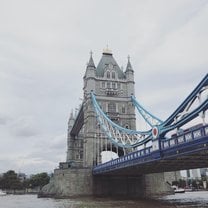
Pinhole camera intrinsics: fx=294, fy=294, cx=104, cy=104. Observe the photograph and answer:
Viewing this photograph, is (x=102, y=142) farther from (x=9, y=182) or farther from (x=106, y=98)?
(x=9, y=182)

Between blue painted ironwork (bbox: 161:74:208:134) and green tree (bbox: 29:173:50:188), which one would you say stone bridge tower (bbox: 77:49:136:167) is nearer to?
green tree (bbox: 29:173:50:188)

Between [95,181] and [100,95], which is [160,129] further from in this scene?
[100,95]

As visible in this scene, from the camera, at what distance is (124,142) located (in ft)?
179

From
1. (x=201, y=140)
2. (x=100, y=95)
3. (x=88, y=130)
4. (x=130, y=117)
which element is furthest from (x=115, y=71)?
(x=201, y=140)

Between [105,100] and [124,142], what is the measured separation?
11.8m

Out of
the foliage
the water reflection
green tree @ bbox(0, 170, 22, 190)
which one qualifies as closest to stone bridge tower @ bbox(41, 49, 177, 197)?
the water reflection

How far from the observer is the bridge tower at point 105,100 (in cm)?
5803

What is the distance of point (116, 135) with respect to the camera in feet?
180

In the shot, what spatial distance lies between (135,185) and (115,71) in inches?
1064

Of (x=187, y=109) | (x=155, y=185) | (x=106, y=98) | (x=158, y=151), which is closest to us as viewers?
(x=187, y=109)

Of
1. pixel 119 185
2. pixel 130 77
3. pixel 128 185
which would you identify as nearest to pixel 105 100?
pixel 130 77

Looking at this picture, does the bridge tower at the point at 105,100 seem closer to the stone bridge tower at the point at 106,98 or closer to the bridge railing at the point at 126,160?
the stone bridge tower at the point at 106,98

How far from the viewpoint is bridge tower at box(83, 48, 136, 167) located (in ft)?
190

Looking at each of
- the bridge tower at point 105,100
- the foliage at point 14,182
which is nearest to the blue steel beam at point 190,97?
the bridge tower at point 105,100
